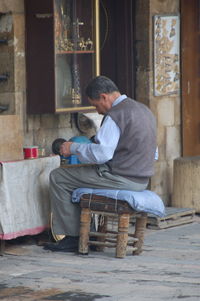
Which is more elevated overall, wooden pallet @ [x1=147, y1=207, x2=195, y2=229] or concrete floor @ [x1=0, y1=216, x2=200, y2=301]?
concrete floor @ [x1=0, y1=216, x2=200, y2=301]

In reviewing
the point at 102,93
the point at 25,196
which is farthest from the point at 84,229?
the point at 102,93

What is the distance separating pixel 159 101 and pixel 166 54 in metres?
0.54

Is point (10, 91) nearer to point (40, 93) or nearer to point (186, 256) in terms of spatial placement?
point (40, 93)

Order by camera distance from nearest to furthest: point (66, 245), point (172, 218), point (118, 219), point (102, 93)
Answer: point (118, 219), point (102, 93), point (66, 245), point (172, 218)

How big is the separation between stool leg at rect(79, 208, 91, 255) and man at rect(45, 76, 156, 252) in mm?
135

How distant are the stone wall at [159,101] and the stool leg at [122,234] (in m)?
2.62

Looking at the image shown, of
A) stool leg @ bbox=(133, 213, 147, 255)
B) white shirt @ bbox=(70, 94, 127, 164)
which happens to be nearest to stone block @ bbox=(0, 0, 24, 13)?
white shirt @ bbox=(70, 94, 127, 164)

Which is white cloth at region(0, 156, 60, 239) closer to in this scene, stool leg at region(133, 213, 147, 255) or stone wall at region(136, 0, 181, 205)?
stool leg at region(133, 213, 147, 255)

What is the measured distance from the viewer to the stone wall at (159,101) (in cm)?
1015

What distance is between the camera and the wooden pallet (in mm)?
9445

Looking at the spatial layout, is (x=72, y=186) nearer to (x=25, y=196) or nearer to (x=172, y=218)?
(x=25, y=196)

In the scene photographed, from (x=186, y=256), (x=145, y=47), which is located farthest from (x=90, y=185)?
(x=145, y=47)

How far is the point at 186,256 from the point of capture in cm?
800

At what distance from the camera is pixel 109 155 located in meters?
7.68
